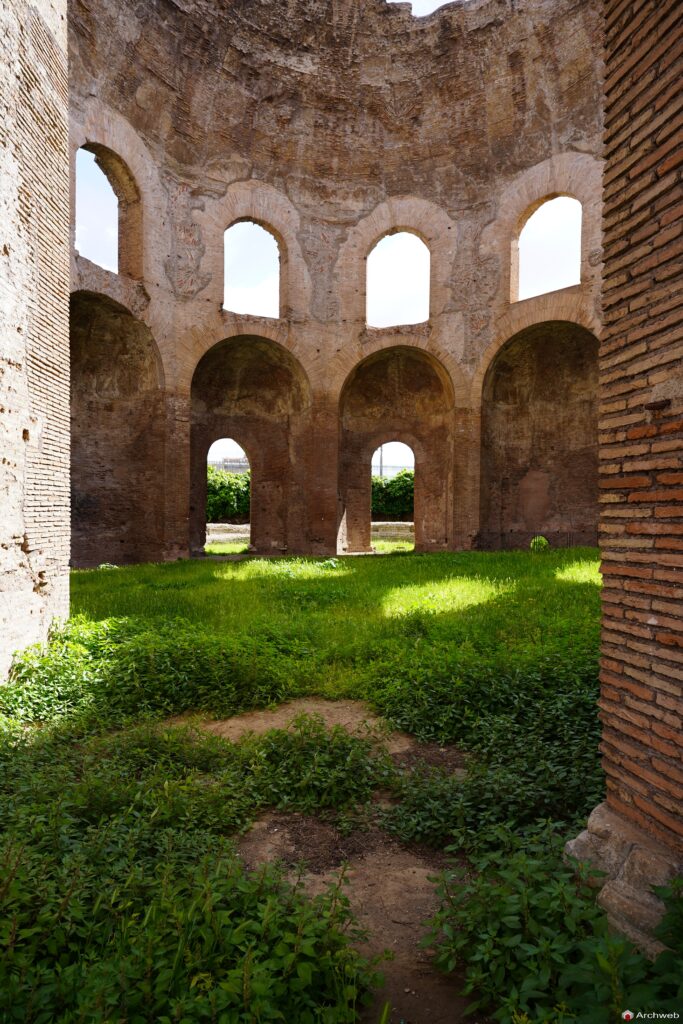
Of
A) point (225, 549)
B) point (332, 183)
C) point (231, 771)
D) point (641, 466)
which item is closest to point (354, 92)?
point (332, 183)

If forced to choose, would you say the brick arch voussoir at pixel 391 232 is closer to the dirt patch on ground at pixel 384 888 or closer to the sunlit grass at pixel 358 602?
the sunlit grass at pixel 358 602

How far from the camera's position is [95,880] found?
2598 mm

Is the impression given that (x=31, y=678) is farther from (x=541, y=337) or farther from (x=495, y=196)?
(x=495, y=196)

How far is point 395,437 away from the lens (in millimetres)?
17750

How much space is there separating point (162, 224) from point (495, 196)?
825cm

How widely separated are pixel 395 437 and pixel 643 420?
15210mm

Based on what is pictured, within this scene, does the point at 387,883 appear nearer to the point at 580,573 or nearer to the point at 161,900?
the point at 161,900

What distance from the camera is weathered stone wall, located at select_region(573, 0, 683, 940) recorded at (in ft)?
7.97

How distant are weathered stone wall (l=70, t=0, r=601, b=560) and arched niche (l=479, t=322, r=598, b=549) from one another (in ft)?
0.65

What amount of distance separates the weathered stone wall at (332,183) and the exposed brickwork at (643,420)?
1126 cm

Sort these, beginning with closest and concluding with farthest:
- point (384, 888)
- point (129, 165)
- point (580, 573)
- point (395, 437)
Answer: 1. point (384, 888)
2. point (580, 573)
3. point (129, 165)
4. point (395, 437)

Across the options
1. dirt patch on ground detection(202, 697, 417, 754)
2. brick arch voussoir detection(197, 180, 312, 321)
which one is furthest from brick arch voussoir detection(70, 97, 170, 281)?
dirt patch on ground detection(202, 697, 417, 754)

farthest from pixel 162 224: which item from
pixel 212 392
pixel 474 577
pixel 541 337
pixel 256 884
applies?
pixel 256 884

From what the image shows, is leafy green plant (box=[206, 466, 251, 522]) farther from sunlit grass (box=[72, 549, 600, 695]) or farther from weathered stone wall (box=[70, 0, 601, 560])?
sunlit grass (box=[72, 549, 600, 695])
